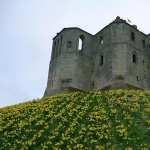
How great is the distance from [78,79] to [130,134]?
116ft

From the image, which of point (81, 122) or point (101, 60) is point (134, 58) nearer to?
point (101, 60)

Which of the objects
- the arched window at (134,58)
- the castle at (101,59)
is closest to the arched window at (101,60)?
the castle at (101,59)

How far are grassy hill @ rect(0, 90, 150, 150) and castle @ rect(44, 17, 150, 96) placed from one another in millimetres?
18482

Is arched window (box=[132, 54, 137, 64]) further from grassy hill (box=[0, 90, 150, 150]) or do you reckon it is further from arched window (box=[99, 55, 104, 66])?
grassy hill (box=[0, 90, 150, 150])

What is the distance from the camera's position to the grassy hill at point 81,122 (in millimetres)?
Answer: 29009

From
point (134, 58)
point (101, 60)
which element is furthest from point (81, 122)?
point (134, 58)

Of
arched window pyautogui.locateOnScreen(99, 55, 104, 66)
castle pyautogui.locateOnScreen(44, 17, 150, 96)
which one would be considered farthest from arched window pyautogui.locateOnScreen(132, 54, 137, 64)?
arched window pyautogui.locateOnScreen(99, 55, 104, 66)

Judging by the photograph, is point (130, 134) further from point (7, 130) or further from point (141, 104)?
point (7, 130)

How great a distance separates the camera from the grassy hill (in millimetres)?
29009

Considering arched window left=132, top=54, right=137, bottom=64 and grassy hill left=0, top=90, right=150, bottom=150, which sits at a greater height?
arched window left=132, top=54, right=137, bottom=64

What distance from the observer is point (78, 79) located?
64.7 m

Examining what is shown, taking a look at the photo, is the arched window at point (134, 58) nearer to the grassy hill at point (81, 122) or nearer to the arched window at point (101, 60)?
the arched window at point (101, 60)

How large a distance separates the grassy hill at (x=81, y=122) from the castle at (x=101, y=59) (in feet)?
60.6

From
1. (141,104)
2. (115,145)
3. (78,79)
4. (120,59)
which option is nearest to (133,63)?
(120,59)
